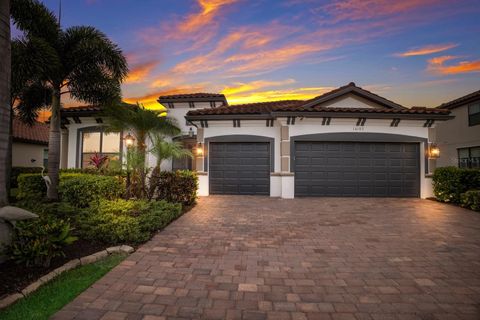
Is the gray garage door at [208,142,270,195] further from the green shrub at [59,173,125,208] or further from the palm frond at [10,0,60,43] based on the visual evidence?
the palm frond at [10,0,60,43]

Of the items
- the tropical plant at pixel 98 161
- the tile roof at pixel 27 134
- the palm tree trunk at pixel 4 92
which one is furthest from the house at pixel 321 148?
the tile roof at pixel 27 134

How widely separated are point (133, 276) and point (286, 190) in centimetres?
866

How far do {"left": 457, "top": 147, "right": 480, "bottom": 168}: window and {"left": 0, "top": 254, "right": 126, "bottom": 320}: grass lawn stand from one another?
20.5 meters

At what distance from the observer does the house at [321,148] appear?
11375 millimetres

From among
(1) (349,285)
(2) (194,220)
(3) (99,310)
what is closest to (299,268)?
(1) (349,285)

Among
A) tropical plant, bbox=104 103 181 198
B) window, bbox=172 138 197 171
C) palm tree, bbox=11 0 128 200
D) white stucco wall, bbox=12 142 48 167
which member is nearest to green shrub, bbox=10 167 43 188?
white stucco wall, bbox=12 142 48 167

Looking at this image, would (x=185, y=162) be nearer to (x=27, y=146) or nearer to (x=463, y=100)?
(x=27, y=146)

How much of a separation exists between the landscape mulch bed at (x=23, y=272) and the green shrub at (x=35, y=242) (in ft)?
0.29

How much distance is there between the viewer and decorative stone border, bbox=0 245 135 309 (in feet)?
8.97

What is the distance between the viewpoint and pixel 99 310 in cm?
262

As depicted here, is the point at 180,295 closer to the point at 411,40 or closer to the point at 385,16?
the point at 385,16

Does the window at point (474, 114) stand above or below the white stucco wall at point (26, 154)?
above

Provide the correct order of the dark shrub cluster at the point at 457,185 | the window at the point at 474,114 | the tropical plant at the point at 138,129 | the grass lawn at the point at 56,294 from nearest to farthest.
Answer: the grass lawn at the point at 56,294
the tropical plant at the point at 138,129
the dark shrub cluster at the point at 457,185
the window at the point at 474,114

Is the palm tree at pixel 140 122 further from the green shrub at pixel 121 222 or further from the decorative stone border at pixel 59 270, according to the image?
the decorative stone border at pixel 59 270
